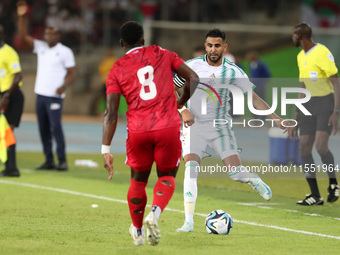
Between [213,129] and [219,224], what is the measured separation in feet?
3.60

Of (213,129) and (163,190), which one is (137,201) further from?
(213,129)

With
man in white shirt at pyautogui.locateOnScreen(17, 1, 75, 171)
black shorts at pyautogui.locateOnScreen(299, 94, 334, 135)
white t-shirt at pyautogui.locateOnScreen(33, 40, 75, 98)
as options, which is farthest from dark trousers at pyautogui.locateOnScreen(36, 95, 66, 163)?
black shorts at pyautogui.locateOnScreen(299, 94, 334, 135)

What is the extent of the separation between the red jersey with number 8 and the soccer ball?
4.94ft

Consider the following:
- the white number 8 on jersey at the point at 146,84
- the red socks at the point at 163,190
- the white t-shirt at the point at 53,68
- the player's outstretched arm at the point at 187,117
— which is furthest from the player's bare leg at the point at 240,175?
the white t-shirt at the point at 53,68

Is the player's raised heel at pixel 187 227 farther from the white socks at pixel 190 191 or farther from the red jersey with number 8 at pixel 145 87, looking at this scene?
the red jersey with number 8 at pixel 145 87

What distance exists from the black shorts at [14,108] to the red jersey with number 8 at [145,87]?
6985mm

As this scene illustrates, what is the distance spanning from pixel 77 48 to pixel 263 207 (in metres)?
22.6

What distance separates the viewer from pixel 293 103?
1181 centimetres

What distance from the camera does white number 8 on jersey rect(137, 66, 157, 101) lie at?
734 cm

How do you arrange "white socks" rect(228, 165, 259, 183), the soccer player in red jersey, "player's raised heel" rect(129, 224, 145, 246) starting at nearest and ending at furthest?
1. the soccer player in red jersey
2. "player's raised heel" rect(129, 224, 145, 246)
3. "white socks" rect(228, 165, 259, 183)

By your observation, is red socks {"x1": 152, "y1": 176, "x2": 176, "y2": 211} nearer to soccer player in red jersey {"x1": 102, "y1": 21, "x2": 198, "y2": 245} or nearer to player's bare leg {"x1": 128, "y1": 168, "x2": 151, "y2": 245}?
soccer player in red jersey {"x1": 102, "y1": 21, "x2": 198, "y2": 245}

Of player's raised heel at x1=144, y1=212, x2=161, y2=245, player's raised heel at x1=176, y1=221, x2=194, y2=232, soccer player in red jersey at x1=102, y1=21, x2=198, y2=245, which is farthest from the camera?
player's raised heel at x1=176, y1=221, x2=194, y2=232

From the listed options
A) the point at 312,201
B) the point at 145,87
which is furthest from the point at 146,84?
the point at 312,201

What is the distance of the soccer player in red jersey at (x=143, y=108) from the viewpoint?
7.34 metres
